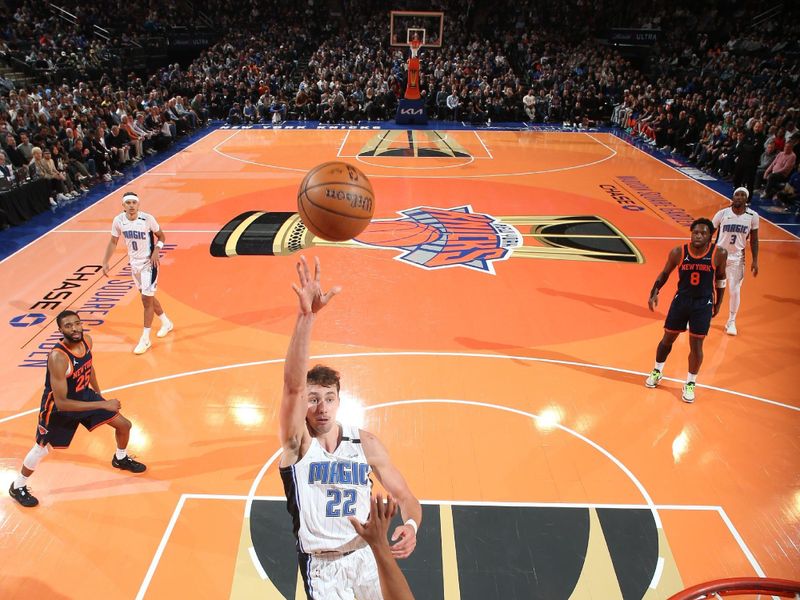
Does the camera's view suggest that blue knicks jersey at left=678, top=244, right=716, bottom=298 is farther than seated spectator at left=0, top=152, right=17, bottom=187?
No

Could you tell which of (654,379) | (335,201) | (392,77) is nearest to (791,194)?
(654,379)

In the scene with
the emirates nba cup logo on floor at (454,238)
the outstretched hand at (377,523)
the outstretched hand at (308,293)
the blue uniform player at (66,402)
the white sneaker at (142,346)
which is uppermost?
the outstretched hand at (308,293)

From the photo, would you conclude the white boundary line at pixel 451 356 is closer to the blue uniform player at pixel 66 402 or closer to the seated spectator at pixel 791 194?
the blue uniform player at pixel 66 402

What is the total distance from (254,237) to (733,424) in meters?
8.19

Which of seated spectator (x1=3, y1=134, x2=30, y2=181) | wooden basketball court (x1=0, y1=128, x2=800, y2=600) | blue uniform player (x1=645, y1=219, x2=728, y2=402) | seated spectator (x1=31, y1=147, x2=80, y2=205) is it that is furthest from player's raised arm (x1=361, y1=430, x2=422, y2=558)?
seated spectator (x1=3, y1=134, x2=30, y2=181)

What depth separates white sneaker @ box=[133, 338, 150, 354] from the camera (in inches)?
297

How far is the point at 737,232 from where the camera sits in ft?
25.0

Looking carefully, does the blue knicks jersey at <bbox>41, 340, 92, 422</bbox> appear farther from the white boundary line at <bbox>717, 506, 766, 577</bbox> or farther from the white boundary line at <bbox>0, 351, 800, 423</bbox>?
the white boundary line at <bbox>717, 506, 766, 577</bbox>

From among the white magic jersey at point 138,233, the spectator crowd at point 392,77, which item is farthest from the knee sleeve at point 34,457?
the spectator crowd at point 392,77

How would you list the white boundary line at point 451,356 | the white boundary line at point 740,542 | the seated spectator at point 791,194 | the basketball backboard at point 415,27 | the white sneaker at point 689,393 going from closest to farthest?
1. the white boundary line at point 740,542
2. the white sneaker at point 689,393
3. the white boundary line at point 451,356
4. the seated spectator at point 791,194
5. the basketball backboard at point 415,27

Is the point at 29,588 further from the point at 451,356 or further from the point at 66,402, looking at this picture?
the point at 451,356

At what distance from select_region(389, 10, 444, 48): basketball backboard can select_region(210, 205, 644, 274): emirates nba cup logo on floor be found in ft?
57.6

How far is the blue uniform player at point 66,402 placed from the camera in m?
4.87

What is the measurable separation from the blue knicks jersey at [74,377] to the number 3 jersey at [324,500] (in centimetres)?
260
